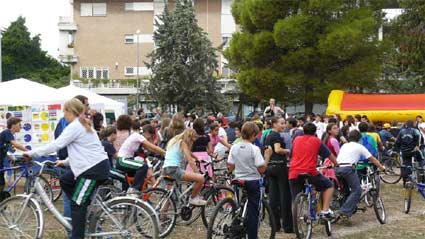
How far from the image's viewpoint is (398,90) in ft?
153

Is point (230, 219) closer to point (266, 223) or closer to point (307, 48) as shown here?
point (266, 223)

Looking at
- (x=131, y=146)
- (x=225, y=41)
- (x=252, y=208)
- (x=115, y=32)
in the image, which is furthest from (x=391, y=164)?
(x=115, y=32)

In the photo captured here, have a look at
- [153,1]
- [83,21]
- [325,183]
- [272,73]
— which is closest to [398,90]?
[272,73]

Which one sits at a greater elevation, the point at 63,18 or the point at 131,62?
the point at 63,18

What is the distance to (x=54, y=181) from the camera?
42.7 feet

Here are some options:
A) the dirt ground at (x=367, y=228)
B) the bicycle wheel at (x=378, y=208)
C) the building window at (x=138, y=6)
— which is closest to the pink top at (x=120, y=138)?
the dirt ground at (x=367, y=228)

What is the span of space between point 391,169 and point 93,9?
51.4 metres

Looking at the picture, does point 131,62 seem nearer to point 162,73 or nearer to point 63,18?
point 63,18

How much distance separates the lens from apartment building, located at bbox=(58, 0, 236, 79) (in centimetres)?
6519

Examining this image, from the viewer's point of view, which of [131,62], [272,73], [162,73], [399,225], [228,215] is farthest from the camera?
[131,62]

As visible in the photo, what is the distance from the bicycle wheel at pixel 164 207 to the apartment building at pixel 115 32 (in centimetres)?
5564

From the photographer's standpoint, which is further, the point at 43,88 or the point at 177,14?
the point at 177,14

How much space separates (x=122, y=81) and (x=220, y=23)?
11711mm

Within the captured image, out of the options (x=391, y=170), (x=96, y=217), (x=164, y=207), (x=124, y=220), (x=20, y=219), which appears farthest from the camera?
(x=391, y=170)
